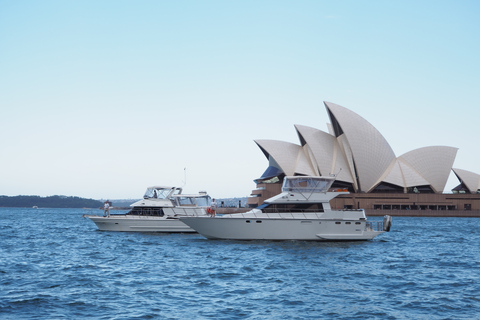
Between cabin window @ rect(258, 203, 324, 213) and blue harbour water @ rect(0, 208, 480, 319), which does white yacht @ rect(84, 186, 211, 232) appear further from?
cabin window @ rect(258, 203, 324, 213)

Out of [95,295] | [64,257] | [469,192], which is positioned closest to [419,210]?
[469,192]

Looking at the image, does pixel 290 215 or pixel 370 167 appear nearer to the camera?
pixel 290 215

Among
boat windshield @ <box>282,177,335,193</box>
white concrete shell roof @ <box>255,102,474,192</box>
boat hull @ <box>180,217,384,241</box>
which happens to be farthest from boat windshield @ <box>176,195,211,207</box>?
white concrete shell roof @ <box>255,102,474,192</box>

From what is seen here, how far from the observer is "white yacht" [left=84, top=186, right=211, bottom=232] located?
3650 cm

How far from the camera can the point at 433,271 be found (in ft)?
69.1

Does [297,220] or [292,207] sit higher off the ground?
[292,207]

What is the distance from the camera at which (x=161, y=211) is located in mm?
37719

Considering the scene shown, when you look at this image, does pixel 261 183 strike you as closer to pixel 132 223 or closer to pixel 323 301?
pixel 132 223

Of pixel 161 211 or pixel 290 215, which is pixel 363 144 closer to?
pixel 161 211

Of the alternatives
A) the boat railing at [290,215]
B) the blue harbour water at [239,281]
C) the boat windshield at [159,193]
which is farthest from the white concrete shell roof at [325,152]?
the boat railing at [290,215]

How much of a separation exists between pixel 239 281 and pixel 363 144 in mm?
69238

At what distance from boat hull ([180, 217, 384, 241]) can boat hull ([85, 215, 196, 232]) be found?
746 cm

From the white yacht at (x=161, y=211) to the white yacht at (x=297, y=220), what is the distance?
680cm

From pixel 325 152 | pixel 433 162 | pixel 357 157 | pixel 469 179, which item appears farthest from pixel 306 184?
pixel 469 179
